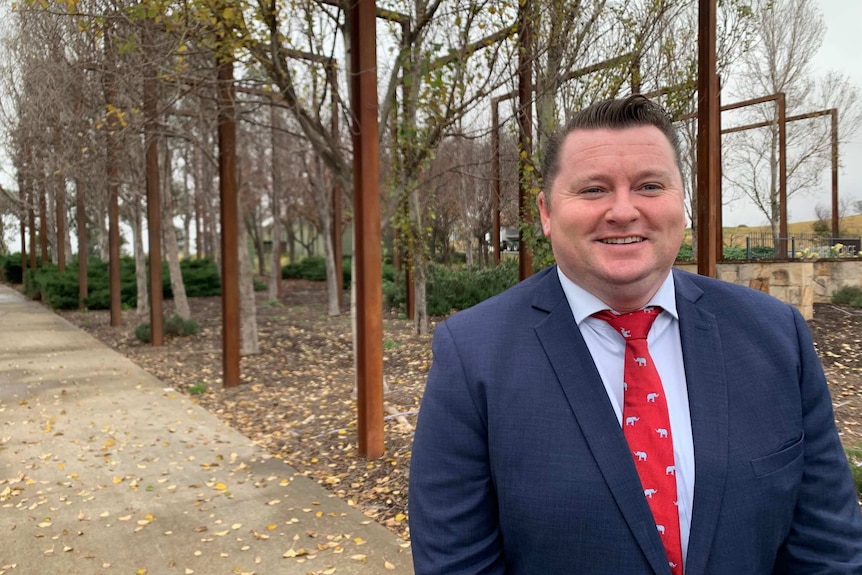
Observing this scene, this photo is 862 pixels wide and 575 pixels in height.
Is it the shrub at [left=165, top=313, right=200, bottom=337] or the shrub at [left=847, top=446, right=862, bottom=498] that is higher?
the shrub at [left=165, top=313, right=200, bottom=337]

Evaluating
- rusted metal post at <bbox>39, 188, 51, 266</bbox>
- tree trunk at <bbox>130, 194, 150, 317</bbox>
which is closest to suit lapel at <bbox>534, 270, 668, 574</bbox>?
tree trunk at <bbox>130, 194, 150, 317</bbox>

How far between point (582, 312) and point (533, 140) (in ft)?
20.8

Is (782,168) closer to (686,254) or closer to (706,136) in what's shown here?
(686,254)

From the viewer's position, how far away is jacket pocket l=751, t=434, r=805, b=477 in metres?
1.29

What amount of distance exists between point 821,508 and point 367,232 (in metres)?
3.88

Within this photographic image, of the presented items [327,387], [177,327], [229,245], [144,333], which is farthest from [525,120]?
[144,333]

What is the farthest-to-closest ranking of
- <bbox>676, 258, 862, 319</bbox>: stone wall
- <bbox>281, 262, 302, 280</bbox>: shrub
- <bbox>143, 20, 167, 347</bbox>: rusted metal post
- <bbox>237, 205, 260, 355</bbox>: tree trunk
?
1. <bbox>281, 262, 302, 280</bbox>: shrub
2. <bbox>143, 20, 167, 347</bbox>: rusted metal post
3. <bbox>237, 205, 260, 355</bbox>: tree trunk
4. <bbox>676, 258, 862, 319</bbox>: stone wall

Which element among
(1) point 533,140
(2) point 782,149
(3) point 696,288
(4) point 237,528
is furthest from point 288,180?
(3) point 696,288

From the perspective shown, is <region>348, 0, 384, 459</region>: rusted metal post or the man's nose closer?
the man's nose

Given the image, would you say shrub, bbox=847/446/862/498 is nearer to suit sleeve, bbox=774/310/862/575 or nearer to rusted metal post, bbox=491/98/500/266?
suit sleeve, bbox=774/310/862/575

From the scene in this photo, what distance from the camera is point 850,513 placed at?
1.41m

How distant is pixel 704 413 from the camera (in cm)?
132

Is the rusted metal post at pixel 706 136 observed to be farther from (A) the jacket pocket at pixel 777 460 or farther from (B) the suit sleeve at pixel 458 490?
(B) the suit sleeve at pixel 458 490

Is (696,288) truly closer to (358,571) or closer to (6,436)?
(358,571)
